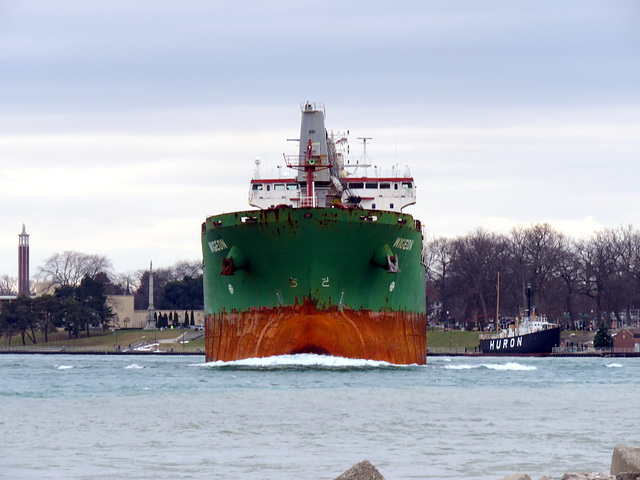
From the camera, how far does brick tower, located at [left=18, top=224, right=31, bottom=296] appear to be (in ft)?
461

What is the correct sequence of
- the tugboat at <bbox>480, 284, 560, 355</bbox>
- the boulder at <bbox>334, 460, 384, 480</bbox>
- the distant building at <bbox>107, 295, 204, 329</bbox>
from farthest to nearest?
the distant building at <bbox>107, 295, 204, 329</bbox> < the tugboat at <bbox>480, 284, 560, 355</bbox> < the boulder at <bbox>334, 460, 384, 480</bbox>

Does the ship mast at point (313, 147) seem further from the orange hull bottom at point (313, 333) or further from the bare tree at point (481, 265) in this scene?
the bare tree at point (481, 265)

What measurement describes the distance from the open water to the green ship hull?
2.33 meters

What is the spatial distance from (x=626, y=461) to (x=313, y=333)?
73.7ft

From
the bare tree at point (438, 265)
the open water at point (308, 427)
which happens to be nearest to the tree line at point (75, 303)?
the bare tree at point (438, 265)

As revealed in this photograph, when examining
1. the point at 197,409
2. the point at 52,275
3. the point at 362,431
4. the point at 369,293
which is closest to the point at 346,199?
the point at 369,293

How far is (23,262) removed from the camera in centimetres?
14188

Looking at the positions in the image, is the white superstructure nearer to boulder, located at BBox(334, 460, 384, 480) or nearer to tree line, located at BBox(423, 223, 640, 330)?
boulder, located at BBox(334, 460, 384, 480)

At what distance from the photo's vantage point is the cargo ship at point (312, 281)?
112 feet

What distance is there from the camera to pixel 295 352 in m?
34.8

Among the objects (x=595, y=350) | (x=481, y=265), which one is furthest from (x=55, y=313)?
(x=595, y=350)

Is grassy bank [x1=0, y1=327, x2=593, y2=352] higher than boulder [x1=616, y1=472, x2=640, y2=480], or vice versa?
boulder [x1=616, y1=472, x2=640, y2=480]

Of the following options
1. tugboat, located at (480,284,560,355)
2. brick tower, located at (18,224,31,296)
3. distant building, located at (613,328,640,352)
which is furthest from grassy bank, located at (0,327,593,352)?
brick tower, located at (18,224,31,296)

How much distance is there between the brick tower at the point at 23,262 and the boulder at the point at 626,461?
13394 cm
